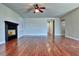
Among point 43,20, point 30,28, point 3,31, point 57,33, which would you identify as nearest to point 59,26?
point 57,33

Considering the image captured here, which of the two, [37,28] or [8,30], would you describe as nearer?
[8,30]

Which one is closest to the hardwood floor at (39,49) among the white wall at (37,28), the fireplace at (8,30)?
the fireplace at (8,30)

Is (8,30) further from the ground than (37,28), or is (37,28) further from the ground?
(37,28)

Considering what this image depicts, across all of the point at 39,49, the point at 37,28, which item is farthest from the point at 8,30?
the point at 37,28

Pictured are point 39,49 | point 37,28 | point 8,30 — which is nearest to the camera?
point 39,49

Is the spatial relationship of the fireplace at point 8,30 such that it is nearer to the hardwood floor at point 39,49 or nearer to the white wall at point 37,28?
the hardwood floor at point 39,49

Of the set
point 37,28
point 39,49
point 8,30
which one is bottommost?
point 39,49

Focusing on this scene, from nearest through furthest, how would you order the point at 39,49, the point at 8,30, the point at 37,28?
the point at 39,49, the point at 8,30, the point at 37,28

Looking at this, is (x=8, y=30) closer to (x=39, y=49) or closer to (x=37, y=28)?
(x=39, y=49)

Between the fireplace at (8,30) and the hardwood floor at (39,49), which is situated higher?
the fireplace at (8,30)

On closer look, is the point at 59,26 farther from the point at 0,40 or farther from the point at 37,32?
the point at 0,40

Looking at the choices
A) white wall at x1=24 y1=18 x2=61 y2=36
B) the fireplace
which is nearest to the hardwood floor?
the fireplace

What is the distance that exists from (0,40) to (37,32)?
8612 mm

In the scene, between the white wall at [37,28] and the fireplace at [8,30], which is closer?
the fireplace at [8,30]
